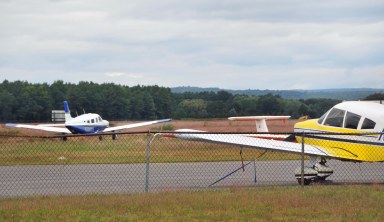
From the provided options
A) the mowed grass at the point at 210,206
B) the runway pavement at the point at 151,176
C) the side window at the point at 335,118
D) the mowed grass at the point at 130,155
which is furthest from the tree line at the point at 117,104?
the mowed grass at the point at 210,206

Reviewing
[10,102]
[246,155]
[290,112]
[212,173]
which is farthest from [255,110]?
[212,173]

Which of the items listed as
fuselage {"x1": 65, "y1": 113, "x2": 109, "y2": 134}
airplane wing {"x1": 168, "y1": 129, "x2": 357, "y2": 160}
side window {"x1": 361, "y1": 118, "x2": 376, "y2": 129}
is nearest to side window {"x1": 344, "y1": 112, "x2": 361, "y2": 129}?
side window {"x1": 361, "y1": 118, "x2": 376, "y2": 129}

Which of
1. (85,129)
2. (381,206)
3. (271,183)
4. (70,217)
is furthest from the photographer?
(85,129)

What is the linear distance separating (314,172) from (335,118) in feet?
5.23

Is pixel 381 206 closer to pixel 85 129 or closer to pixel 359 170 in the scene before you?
pixel 359 170

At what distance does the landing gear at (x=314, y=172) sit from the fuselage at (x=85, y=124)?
34611 mm

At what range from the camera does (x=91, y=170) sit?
70.9 feet

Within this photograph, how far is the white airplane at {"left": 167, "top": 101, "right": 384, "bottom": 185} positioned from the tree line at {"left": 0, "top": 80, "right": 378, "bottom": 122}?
8715 centimetres

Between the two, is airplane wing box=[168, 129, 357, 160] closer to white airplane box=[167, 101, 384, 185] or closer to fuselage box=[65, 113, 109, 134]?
white airplane box=[167, 101, 384, 185]

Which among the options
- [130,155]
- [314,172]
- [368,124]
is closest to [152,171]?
[314,172]

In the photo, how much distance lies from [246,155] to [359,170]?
6300 mm

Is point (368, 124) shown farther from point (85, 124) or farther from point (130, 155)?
point (85, 124)

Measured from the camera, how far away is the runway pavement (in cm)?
1698

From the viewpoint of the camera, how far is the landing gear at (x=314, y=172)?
17078 millimetres
